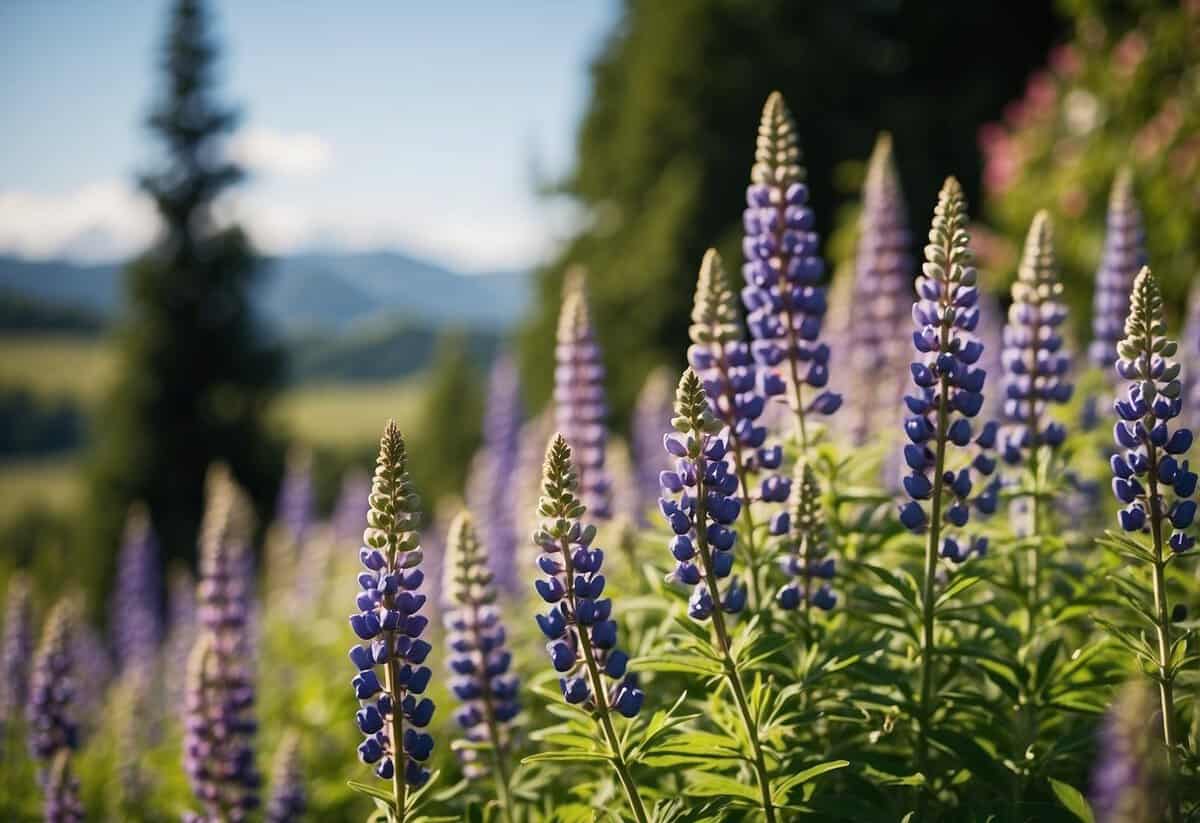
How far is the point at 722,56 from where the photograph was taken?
21.6m

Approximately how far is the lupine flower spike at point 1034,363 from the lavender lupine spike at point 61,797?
3.87 meters

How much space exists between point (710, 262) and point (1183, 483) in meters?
1.58

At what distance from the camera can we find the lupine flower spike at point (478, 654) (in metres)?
3.62

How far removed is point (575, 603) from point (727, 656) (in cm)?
45

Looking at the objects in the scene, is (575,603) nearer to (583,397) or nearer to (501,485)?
(583,397)

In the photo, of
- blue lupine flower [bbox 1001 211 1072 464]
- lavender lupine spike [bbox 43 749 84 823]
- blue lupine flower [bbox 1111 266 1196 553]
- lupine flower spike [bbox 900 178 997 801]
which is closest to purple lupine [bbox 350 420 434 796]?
lupine flower spike [bbox 900 178 997 801]

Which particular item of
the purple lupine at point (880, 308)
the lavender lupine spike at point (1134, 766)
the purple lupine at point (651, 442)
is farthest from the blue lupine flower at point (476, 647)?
the purple lupine at point (651, 442)

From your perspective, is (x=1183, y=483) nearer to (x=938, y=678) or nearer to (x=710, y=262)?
(x=938, y=678)

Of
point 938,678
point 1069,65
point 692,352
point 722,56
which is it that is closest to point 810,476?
point 692,352

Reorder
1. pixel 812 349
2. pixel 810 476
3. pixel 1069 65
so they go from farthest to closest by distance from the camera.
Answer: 1. pixel 1069 65
2. pixel 812 349
3. pixel 810 476

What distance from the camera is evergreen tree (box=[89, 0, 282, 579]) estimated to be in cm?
2967

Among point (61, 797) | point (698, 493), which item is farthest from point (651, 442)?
point (698, 493)

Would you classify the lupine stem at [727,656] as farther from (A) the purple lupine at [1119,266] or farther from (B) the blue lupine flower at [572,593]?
(A) the purple lupine at [1119,266]

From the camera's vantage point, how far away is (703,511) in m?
2.92
